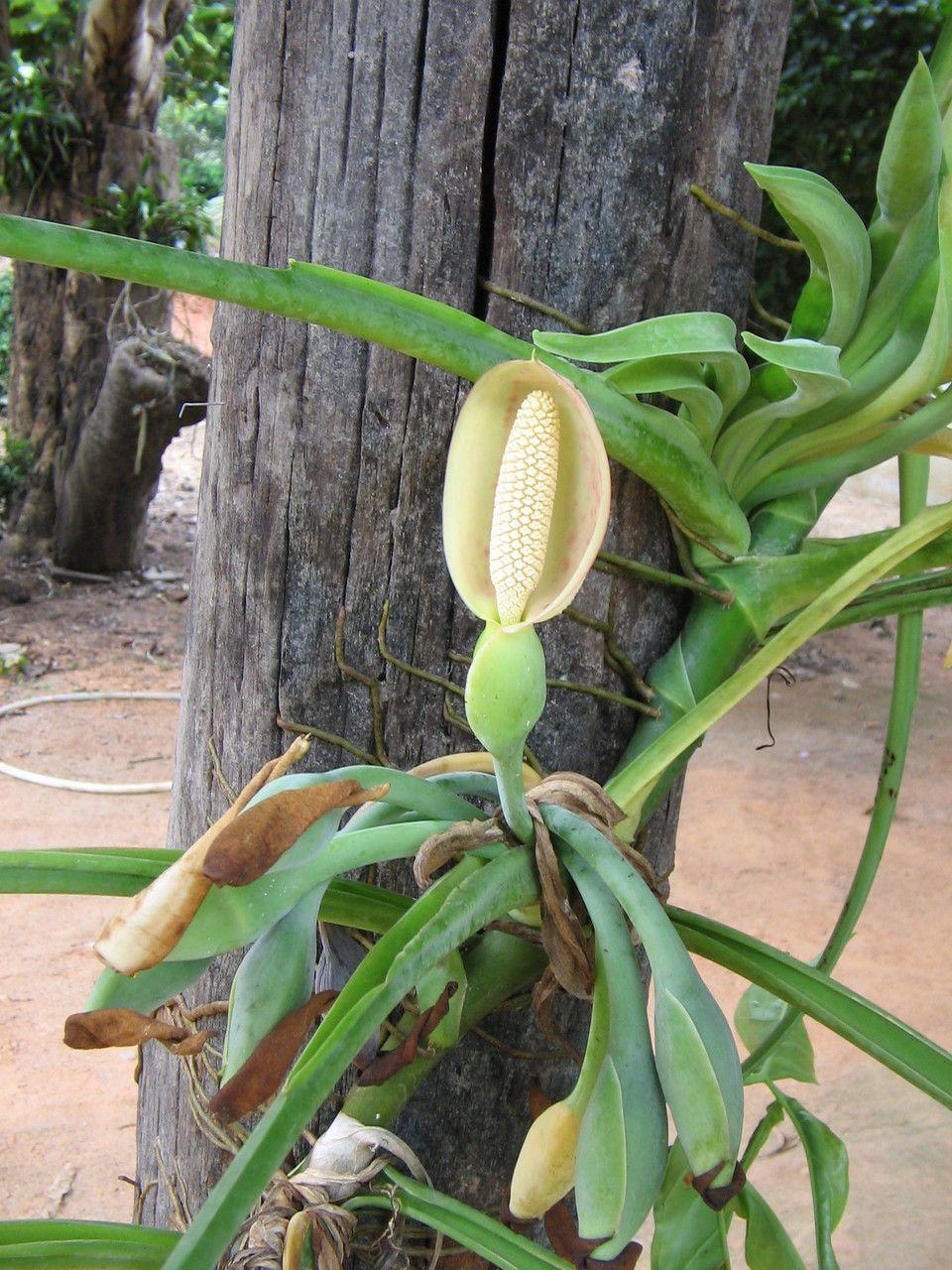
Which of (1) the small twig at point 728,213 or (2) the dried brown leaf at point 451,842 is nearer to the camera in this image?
(2) the dried brown leaf at point 451,842

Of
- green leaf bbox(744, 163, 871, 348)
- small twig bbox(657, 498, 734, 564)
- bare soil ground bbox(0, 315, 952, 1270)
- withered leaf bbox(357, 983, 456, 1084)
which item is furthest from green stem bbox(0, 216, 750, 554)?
bare soil ground bbox(0, 315, 952, 1270)

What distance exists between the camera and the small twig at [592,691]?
0.77 metres

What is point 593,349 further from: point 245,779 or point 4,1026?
point 4,1026

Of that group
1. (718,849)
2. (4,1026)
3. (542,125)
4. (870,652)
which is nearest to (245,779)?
(542,125)

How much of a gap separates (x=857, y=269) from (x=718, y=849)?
8.15 ft

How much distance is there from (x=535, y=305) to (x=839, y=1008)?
0.45 meters

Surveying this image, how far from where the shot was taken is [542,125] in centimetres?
71

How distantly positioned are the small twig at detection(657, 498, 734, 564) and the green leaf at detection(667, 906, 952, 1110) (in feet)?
0.76

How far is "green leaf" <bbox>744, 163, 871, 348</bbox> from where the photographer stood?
0.65m

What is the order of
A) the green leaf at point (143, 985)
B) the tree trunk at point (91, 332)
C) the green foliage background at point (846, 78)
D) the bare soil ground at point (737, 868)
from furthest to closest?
the tree trunk at point (91, 332) < the green foliage background at point (846, 78) < the bare soil ground at point (737, 868) < the green leaf at point (143, 985)

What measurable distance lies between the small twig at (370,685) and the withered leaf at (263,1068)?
239mm

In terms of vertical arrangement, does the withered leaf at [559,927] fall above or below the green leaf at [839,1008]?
above

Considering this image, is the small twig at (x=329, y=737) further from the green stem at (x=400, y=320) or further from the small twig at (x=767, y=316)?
the small twig at (x=767, y=316)

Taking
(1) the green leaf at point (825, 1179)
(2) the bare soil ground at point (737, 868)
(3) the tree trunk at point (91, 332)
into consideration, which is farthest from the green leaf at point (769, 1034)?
(3) the tree trunk at point (91, 332)
